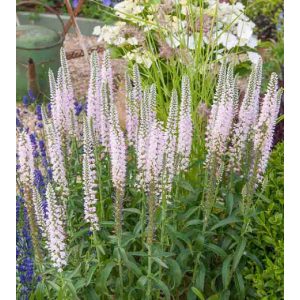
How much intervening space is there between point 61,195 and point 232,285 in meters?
1.13

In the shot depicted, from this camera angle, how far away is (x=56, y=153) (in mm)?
3143

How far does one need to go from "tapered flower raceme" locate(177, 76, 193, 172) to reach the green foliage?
0.47 metres

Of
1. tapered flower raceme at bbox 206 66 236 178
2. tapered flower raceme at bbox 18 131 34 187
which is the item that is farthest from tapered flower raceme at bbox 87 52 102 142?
tapered flower raceme at bbox 206 66 236 178

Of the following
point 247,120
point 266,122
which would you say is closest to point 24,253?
point 247,120

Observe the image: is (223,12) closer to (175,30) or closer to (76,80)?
(175,30)

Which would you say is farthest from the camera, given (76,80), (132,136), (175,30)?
(76,80)

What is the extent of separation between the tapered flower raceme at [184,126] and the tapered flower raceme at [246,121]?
1.06 feet

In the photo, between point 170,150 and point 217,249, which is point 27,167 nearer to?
point 170,150

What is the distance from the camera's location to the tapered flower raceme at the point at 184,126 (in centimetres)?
312

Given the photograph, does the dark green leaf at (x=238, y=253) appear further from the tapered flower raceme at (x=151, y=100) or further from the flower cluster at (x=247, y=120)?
the tapered flower raceme at (x=151, y=100)

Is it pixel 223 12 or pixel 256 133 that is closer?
pixel 256 133

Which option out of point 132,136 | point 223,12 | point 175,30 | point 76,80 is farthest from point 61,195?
point 76,80
